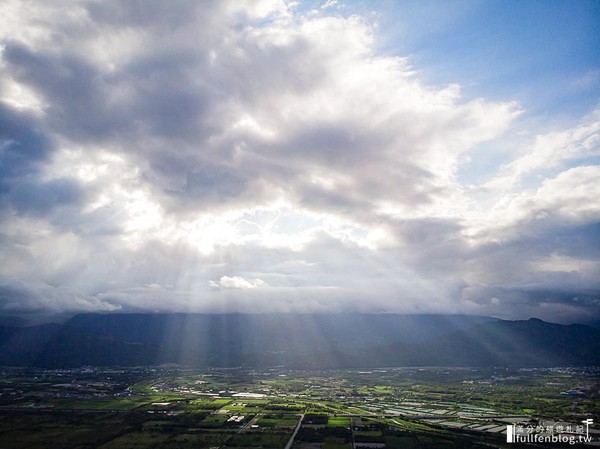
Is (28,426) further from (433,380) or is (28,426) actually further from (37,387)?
(433,380)

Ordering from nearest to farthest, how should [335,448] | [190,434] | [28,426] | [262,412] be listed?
1. [335,448]
2. [190,434]
3. [28,426]
4. [262,412]

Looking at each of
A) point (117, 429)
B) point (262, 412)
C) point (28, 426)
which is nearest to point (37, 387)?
point (28, 426)

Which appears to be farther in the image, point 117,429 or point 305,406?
point 305,406

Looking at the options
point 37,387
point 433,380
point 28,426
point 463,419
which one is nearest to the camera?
point 28,426

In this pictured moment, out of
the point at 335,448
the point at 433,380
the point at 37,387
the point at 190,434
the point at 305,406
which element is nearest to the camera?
the point at 335,448

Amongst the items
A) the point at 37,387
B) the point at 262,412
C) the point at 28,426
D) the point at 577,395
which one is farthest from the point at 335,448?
the point at 37,387

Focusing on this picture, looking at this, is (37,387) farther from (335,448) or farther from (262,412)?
(335,448)
